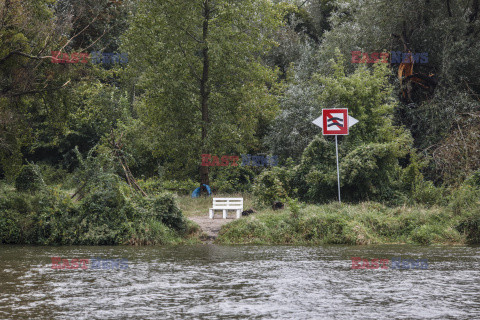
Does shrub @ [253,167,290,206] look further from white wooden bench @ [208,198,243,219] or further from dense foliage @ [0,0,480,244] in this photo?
white wooden bench @ [208,198,243,219]

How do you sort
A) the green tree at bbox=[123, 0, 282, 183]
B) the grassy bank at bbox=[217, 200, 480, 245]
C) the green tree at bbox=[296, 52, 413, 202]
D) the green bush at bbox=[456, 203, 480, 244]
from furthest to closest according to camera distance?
1. the green tree at bbox=[123, 0, 282, 183]
2. the green tree at bbox=[296, 52, 413, 202]
3. the grassy bank at bbox=[217, 200, 480, 245]
4. the green bush at bbox=[456, 203, 480, 244]

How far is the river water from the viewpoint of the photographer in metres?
7.64

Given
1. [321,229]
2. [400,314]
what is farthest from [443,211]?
[400,314]

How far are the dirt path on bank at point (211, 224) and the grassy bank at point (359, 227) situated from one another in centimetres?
33

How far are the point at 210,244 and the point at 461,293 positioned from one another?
28.5 feet

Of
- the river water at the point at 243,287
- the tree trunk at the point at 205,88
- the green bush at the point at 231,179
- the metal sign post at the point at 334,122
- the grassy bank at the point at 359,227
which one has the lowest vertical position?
the river water at the point at 243,287

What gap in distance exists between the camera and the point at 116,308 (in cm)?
787

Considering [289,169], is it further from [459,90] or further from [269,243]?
[459,90]

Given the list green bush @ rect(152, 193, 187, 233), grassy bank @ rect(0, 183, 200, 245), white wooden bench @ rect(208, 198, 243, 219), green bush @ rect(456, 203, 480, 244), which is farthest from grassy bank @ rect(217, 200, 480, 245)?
white wooden bench @ rect(208, 198, 243, 219)

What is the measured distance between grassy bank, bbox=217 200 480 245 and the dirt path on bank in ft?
1.10

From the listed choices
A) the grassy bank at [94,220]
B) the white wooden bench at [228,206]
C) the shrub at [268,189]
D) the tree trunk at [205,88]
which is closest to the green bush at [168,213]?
the grassy bank at [94,220]

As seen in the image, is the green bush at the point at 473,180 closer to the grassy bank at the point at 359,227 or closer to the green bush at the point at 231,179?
the grassy bank at the point at 359,227

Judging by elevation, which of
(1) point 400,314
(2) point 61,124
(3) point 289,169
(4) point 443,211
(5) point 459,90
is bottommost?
(1) point 400,314

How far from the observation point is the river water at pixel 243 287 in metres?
7.64
